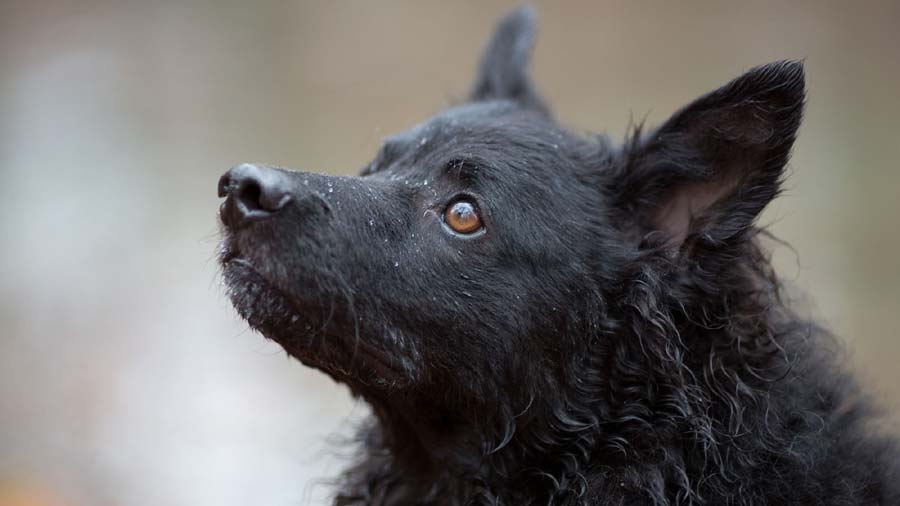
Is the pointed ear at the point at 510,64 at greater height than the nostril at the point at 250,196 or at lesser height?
greater

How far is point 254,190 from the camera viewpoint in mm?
3443

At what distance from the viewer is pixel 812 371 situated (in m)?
4.07

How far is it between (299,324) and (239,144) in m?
7.92

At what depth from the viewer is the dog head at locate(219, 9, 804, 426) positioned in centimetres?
352

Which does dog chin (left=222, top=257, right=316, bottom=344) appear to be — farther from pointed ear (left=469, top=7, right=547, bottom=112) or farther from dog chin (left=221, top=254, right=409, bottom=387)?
pointed ear (left=469, top=7, right=547, bottom=112)

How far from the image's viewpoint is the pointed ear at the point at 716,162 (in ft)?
11.6

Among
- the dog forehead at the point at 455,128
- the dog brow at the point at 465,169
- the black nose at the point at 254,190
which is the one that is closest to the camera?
the black nose at the point at 254,190

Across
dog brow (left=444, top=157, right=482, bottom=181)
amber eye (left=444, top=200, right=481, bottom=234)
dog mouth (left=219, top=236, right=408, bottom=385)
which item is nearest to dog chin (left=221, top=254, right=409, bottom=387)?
dog mouth (left=219, top=236, right=408, bottom=385)

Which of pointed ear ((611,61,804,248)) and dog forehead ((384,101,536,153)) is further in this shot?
dog forehead ((384,101,536,153))

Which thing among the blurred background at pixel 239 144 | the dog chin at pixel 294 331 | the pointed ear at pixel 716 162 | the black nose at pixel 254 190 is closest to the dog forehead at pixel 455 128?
the pointed ear at pixel 716 162

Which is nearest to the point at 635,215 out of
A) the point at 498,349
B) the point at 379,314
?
the point at 498,349

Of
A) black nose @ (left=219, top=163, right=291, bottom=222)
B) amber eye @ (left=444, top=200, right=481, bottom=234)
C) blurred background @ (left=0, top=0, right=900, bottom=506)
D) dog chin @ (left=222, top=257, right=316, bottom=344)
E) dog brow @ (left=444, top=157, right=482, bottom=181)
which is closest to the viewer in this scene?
black nose @ (left=219, top=163, right=291, bottom=222)

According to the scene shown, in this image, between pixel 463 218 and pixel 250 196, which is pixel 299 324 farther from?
pixel 463 218

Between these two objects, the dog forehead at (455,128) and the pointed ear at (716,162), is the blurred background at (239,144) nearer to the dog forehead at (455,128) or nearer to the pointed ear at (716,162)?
the dog forehead at (455,128)
